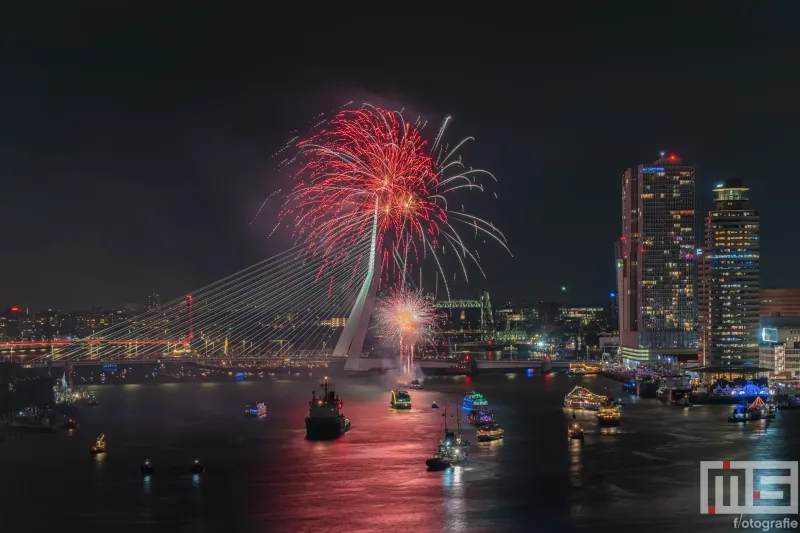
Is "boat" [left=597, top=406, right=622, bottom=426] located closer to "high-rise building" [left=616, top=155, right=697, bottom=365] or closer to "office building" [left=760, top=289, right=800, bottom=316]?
"office building" [left=760, top=289, right=800, bottom=316]

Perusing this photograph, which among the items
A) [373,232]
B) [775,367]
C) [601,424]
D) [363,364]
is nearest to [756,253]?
[775,367]

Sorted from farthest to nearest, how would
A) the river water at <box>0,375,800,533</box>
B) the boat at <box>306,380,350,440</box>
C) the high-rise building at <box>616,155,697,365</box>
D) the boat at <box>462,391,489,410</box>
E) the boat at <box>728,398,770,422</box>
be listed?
the high-rise building at <box>616,155,697,365</box>
the boat at <box>462,391,489,410</box>
the boat at <box>728,398,770,422</box>
the boat at <box>306,380,350,440</box>
the river water at <box>0,375,800,533</box>

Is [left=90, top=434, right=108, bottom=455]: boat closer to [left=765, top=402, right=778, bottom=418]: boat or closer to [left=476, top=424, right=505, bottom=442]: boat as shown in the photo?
[left=476, top=424, right=505, bottom=442]: boat

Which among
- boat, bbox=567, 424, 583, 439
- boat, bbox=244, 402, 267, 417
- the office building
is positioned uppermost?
the office building

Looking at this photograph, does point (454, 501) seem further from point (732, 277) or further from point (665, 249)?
point (665, 249)

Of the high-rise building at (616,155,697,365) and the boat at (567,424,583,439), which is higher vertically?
the high-rise building at (616,155,697,365)

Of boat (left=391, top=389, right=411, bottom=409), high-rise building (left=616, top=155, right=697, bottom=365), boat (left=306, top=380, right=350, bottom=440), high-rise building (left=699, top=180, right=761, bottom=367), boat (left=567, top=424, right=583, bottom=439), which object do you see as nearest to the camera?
boat (left=567, top=424, right=583, bottom=439)

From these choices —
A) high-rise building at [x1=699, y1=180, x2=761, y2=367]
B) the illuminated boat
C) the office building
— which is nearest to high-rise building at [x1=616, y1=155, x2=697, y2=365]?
the office building

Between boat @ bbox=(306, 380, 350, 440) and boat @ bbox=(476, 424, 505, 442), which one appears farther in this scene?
boat @ bbox=(306, 380, 350, 440)
